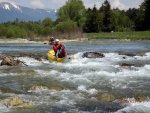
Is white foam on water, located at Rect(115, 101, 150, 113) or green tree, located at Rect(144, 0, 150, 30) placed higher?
green tree, located at Rect(144, 0, 150, 30)

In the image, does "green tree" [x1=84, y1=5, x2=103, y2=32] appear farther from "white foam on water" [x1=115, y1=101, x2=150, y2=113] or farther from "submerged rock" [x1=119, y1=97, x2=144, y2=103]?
"white foam on water" [x1=115, y1=101, x2=150, y2=113]

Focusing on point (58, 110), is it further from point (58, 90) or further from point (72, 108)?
point (58, 90)

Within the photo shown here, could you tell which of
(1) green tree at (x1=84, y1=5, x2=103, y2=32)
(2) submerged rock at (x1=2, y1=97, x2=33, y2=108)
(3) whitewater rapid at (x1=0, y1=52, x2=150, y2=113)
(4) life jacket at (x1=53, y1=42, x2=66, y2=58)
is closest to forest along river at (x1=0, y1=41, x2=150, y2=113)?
(3) whitewater rapid at (x1=0, y1=52, x2=150, y2=113)

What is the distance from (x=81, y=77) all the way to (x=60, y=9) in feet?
230

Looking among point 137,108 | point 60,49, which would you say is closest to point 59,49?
point 60,49

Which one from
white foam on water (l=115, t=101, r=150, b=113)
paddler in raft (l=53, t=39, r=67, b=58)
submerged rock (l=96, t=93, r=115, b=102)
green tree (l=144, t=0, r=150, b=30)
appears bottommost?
white foam on water (l=115, t=101, r=150, b=113)

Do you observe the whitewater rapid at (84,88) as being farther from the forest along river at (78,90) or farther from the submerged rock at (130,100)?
the submerged rock at (130,100)

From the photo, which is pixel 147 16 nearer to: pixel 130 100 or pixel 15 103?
pixel 130 100

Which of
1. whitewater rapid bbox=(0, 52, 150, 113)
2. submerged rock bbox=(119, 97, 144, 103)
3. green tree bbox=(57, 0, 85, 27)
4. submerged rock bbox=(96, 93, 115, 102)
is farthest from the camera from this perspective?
green tree bbox=(57, 0, 85, 27)

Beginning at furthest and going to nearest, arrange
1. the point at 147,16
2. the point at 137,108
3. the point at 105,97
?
the point at 147,16
the point at 105,97
the point at 137,108

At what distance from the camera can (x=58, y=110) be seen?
28.8ft

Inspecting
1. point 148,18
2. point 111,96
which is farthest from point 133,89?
point 148,18

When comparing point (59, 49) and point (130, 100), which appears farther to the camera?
point (59, 49)

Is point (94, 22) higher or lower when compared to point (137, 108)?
higher
